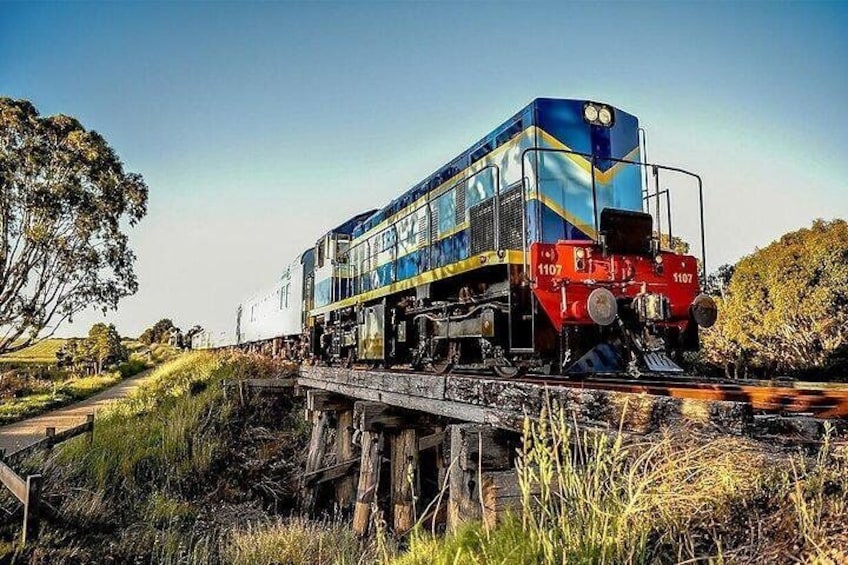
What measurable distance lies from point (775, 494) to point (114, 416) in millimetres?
13511

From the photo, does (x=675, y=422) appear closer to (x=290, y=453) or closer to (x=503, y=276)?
(x=503, y=276)

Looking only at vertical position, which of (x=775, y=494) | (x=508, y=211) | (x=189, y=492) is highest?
(x=508, y=211)

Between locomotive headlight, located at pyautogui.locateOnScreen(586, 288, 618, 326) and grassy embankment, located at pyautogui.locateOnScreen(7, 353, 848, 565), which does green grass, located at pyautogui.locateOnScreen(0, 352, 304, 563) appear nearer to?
grassy embankment, located at pyautogui.locateOnScreen(7, 353, 848, 565)


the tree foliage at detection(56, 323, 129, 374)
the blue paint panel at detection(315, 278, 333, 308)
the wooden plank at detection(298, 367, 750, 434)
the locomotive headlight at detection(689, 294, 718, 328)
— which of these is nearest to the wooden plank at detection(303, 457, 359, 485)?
the wooden plank at detection(298, 367, 750, 434)

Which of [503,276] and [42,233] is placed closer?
[503,276]

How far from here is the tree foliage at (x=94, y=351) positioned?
1007 inches

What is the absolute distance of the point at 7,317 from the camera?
54.3 ft

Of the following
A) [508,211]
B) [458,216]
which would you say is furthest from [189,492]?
[508,211]

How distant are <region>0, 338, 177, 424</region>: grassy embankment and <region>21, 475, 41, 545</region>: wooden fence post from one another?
33.5ft

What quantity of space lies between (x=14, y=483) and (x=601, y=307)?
19.9ft

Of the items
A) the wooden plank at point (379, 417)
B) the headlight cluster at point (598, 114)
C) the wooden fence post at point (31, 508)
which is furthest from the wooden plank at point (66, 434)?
the headlight cluster at point (598, 114)

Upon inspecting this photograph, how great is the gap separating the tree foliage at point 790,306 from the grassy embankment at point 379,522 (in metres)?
11.4

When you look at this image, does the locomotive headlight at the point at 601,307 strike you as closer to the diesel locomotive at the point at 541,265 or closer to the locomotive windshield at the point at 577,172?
the diesel locomotive at the point at 541,265

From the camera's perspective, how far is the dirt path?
450 inches
